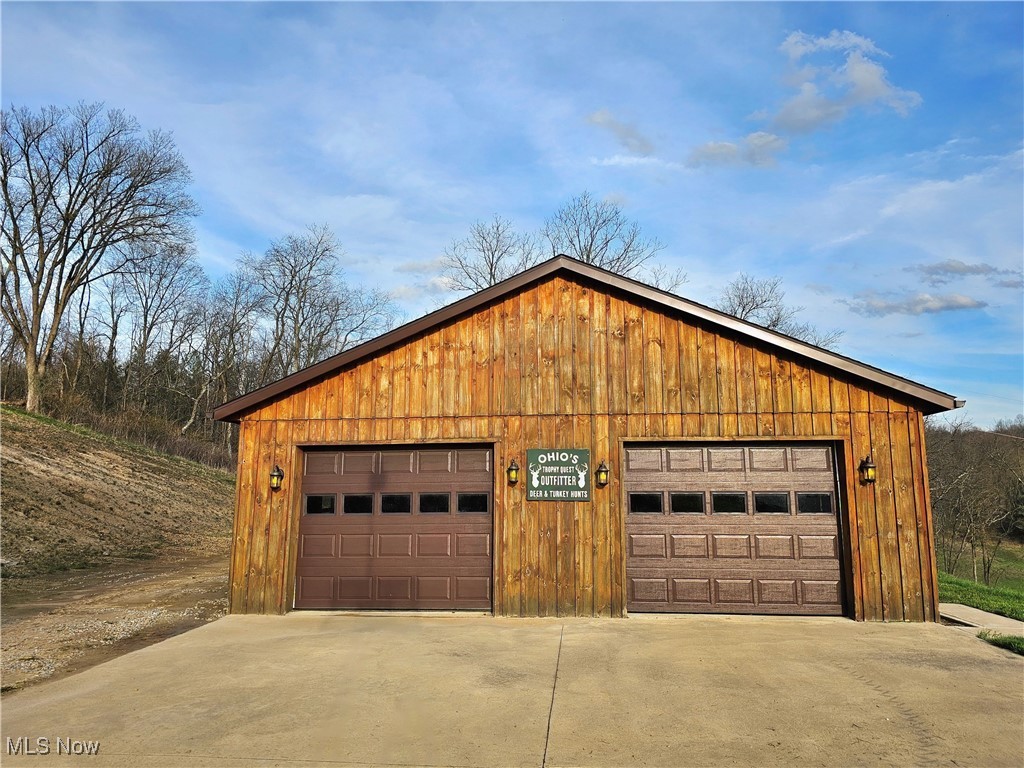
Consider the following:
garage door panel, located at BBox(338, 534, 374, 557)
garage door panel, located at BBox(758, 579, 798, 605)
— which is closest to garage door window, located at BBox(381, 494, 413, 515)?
garage door panel, located at BBox(338, 534, 374, 557)

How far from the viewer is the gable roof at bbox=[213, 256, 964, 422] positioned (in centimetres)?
916

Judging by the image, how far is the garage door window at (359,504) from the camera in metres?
10.1

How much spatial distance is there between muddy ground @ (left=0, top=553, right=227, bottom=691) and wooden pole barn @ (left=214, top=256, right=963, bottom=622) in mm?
1416

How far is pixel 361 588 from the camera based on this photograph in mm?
9945

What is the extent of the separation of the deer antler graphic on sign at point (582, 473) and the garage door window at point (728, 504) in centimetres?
185

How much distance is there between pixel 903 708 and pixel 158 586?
42.6 feet

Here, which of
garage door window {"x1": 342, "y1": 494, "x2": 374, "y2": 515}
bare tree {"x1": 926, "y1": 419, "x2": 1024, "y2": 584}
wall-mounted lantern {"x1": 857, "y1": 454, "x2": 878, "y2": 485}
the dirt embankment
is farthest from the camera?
bare tree {"x1": 926, "y1": 419, "x2": 1024, "y2": 584}

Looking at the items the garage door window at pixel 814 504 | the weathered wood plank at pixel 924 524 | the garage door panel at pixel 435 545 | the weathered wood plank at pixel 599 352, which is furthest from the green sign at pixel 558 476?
the weathered wood plank at pixel 924 524

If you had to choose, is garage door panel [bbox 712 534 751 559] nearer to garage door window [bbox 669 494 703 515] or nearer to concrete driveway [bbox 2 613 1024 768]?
garage door window [bbox 669 494 703 515]

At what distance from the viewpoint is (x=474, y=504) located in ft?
32.6

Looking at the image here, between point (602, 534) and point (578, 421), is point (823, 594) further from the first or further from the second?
point (578, 421)

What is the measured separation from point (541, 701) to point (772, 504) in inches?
208

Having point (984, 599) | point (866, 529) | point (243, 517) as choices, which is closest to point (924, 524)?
point (866, 529)

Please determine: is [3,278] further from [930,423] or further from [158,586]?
[930,423]
